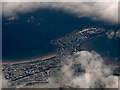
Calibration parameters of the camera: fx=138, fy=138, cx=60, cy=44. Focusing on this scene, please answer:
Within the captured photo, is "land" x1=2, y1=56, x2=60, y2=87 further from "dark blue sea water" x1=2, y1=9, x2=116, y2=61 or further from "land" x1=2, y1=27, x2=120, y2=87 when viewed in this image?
"dark blue sea water" x1=2, y1=9, x2=116, y2=61

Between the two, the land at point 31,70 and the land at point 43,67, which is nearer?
the land at point 43,67

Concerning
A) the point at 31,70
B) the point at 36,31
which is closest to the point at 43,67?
the point at 31,70

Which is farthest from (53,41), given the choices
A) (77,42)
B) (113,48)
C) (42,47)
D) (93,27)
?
(113,48)

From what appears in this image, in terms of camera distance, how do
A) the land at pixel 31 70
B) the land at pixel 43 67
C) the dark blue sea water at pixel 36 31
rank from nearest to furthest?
1. the land at pixel 43 67
2. the land at pixel 31 70
3. the dark blue sea water at pixel 36 31

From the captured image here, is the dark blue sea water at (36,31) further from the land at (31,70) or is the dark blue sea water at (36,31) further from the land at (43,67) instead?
the land at (31,70)

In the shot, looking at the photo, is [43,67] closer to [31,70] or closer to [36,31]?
[31,70]

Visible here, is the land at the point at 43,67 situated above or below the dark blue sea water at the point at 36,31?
below

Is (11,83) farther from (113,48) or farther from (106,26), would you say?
(106,26)

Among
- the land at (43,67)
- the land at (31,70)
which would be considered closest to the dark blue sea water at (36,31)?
the land at (43,67)

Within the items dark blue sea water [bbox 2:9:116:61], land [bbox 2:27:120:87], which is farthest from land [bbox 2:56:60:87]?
dark blue sea water [bbox 2:9:116:61]
